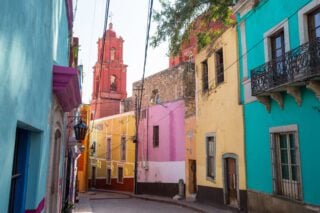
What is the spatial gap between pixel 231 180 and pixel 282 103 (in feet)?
15.5

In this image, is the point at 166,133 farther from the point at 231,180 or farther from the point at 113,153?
the point at 231,180

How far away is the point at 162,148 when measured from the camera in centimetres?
2231

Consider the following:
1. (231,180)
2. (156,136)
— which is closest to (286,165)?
(231,180)

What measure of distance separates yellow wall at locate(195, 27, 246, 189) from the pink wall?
14.0ft

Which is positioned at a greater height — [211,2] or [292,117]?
[211,2]

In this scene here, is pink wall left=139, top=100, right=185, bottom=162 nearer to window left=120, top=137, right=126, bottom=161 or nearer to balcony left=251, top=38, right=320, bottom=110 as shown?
window left=120, top=137, right=126, bottom=161

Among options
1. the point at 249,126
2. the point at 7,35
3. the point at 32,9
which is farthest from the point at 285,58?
the point at 7,35

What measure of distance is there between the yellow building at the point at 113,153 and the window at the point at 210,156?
1172cm

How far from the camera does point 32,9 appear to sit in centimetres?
277

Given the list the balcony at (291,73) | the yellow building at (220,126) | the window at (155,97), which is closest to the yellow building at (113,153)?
the window at (155,97)

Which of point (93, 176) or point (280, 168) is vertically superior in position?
point (280, 168)

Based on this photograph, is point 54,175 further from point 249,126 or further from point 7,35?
point 249,126

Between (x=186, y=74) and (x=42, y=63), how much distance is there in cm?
1732

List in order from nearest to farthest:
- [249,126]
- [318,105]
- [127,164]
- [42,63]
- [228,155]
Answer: [42,63] < [318,105] < [249,126] < [228,155] < [127,164]
